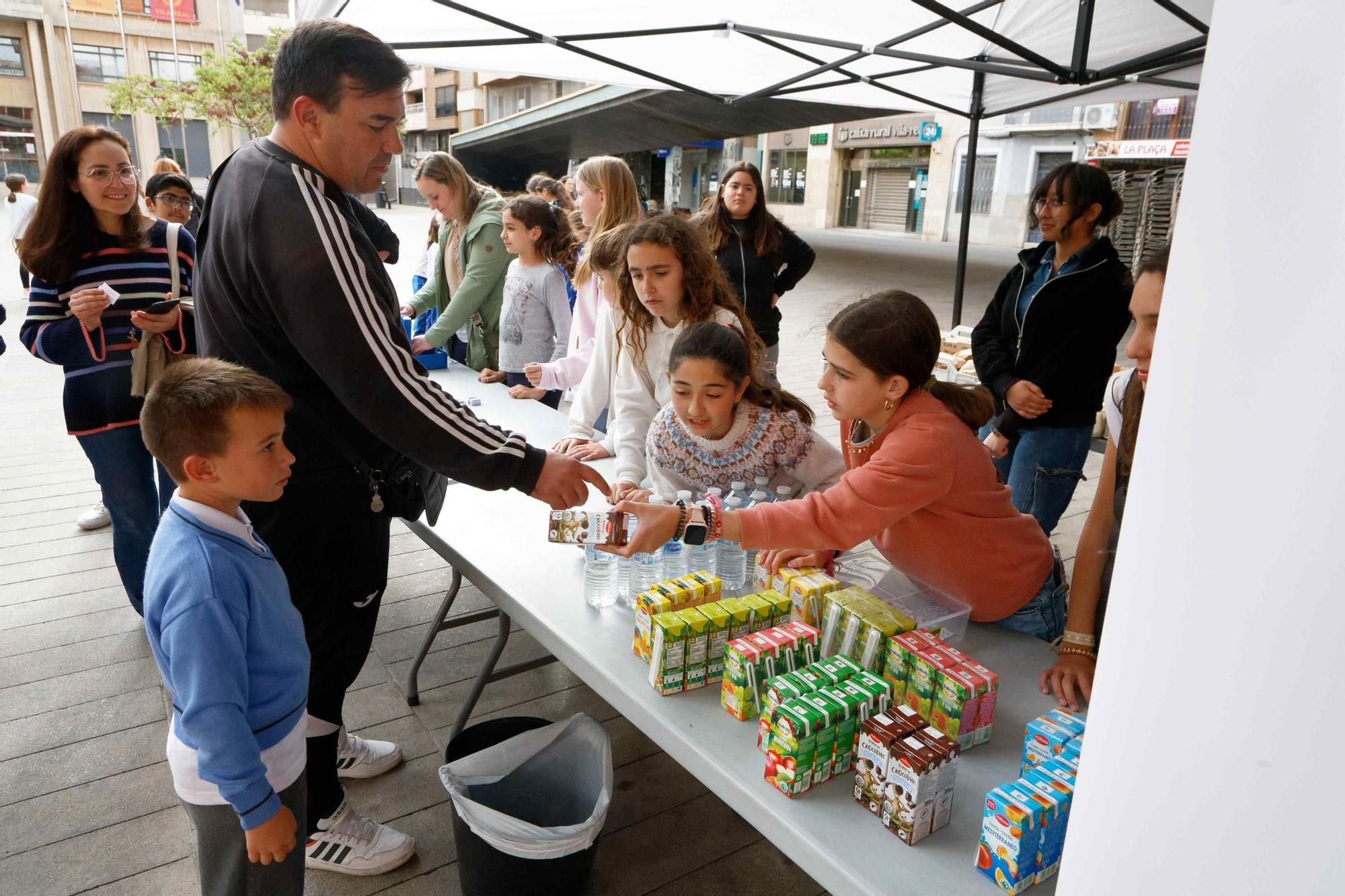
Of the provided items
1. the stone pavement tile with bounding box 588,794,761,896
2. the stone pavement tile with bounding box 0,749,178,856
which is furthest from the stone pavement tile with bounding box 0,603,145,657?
the stone pavement tile with bounding box 588,794,761,896

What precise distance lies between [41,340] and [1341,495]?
11.3 feet

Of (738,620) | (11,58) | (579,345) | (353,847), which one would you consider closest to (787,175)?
(11,58)

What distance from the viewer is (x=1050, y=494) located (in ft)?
10.3

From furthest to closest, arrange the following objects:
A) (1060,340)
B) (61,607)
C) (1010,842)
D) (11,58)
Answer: (11,58), (61,607), (1060,340), (1010,842)

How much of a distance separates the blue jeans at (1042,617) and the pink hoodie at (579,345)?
82.3 inches

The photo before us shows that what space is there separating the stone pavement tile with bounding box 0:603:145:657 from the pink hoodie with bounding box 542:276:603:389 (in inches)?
71.9

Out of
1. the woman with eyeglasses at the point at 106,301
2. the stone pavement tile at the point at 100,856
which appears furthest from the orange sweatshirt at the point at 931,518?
the woman with eyeglasses at the point at 106,301

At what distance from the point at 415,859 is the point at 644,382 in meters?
1.55

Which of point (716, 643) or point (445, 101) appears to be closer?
point (716, 643)

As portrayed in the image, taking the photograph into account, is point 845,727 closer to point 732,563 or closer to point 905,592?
point 905,592

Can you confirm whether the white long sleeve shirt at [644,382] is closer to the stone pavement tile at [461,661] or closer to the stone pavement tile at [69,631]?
the stone pavement tile at [461,661]

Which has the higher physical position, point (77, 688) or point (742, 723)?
point (742, 723)

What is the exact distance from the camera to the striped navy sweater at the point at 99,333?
2766 mm

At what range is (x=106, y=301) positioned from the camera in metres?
2.71
